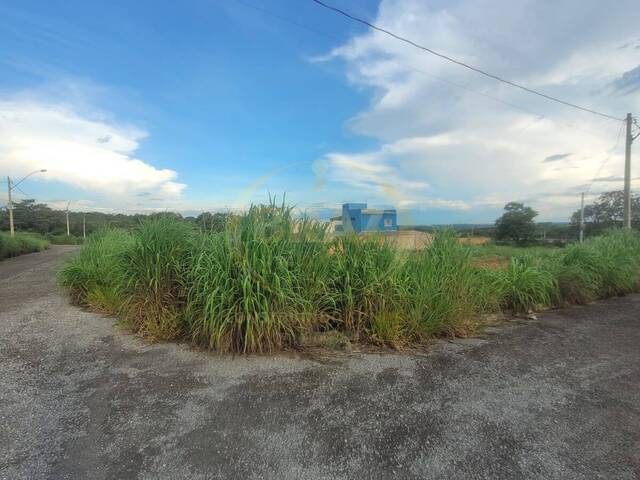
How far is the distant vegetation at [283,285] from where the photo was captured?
9.34 ft

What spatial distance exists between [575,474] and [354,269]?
214 centimetres

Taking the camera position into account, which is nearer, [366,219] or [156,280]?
[156,280]

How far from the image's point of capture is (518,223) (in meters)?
15.0

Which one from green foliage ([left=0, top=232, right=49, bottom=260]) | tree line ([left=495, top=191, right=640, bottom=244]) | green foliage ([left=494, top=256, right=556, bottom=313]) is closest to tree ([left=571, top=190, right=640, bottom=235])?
tree line ([left=495, top=191, right=640, bottom=244])

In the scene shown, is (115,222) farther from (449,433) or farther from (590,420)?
(590,420)

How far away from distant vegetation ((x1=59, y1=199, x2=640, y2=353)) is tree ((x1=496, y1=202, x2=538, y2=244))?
12155mm

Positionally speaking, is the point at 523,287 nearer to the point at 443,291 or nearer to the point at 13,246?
the point at 443,291

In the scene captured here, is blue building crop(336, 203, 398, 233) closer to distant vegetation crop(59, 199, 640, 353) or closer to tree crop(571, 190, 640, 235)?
distant vegetation crop(59, 199, 640, 353)

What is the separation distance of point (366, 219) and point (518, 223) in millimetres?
14294

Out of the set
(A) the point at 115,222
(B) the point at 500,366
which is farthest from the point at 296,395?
(A) the point at 115,222

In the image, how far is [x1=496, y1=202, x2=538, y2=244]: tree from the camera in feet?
46.4

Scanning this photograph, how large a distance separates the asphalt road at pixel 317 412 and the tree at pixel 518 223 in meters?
12.2

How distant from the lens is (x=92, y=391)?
2.32m

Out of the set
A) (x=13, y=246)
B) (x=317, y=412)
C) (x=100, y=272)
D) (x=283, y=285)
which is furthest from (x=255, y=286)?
(x=13, y=246)
